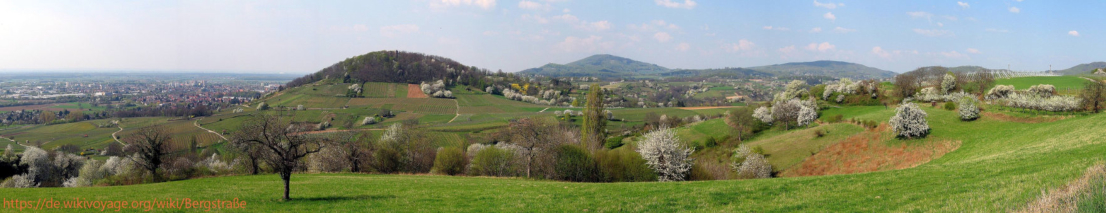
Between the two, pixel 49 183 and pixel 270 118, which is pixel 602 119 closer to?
pixel 270 118

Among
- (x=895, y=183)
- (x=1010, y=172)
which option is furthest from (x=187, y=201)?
(x=1010, y=172)

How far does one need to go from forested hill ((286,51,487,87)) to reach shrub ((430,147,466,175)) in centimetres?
11276

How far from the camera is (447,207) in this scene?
1439cm

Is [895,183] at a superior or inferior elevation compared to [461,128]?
superior

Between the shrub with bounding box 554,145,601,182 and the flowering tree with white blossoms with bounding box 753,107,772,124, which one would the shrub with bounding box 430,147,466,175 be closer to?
the shrub with bounding box 554,145,601,182

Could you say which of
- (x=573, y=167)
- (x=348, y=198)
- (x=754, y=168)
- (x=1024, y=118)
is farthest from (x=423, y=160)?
(x=1024, y=118)

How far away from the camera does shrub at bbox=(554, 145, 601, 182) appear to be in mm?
30938

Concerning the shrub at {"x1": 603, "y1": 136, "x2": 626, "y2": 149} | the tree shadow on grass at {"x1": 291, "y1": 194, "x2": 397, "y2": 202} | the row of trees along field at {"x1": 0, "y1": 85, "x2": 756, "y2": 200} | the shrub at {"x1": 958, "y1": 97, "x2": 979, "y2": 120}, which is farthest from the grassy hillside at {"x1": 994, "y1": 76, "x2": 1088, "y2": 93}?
the tree shadow on grass at {"x1": 291, "y1": 194, "x2": 397, "y2": 202}

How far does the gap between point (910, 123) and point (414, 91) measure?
122 meters

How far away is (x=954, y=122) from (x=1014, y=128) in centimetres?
529

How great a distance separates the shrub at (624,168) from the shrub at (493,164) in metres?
11.0

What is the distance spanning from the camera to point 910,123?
3397 cm

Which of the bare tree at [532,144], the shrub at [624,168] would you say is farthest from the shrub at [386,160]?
the shrub at [624,168]

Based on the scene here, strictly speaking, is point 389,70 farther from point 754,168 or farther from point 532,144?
point 754,168
